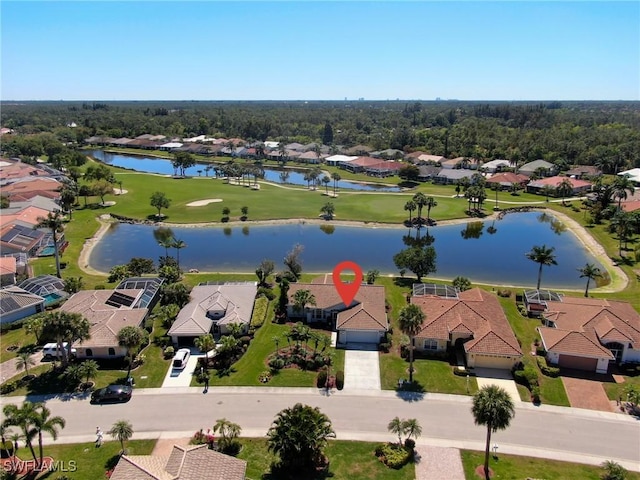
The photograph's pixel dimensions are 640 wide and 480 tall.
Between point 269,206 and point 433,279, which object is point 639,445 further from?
point 269,206

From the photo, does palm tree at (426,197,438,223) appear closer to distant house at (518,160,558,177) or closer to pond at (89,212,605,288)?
pond at (89,212,605,288)

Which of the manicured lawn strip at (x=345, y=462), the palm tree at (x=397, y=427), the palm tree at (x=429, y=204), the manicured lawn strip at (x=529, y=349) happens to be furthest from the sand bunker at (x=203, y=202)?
the palm tree at (x=397, y=427)

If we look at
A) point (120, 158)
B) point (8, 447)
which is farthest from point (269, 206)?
point (120, 158)

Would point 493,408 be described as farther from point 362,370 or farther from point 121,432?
point 121,432

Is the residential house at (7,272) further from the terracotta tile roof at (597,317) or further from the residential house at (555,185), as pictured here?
the residential house at (555,185)

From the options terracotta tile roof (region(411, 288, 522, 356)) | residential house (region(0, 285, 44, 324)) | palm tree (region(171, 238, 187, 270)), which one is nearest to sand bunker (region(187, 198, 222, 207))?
palm tree (region(171, 238, 187, 270))
